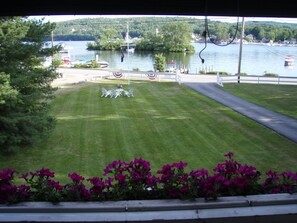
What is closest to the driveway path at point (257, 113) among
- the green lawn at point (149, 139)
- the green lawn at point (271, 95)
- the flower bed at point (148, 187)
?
the green lawn at point (149, 139)

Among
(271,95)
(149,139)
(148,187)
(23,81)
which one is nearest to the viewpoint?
(148,187)

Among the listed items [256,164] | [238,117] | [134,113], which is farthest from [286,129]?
[134,113]

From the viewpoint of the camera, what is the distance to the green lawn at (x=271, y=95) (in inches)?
710

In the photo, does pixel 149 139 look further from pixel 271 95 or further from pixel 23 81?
pixel 271 95

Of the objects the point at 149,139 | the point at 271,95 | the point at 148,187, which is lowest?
the point at 149,139

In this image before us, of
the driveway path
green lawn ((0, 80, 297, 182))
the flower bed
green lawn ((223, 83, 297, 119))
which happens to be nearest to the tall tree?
green lawn ((0, 80, 297, 182))

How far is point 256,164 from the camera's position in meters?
9.78

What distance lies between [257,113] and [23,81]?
1118 cm

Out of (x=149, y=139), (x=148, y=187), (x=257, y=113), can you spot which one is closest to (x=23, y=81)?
(x=149, y=139)

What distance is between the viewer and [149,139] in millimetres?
12312

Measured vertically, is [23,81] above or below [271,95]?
above

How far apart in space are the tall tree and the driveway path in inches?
350

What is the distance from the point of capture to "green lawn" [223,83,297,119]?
18031mm

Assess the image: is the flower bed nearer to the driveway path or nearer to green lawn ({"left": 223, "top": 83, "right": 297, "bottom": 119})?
the driveway path
